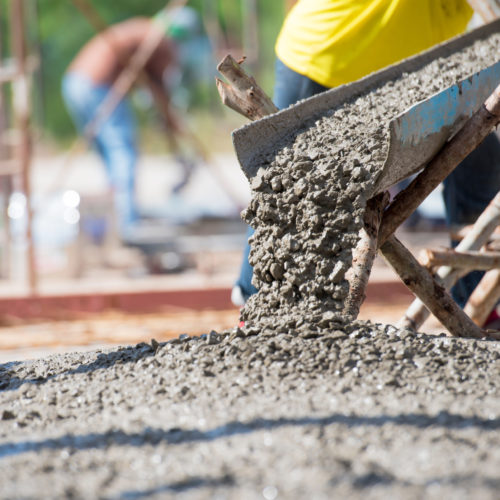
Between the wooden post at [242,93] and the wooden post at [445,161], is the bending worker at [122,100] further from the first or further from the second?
the wooden post at [445,161]

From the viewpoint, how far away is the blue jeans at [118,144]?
6.62m

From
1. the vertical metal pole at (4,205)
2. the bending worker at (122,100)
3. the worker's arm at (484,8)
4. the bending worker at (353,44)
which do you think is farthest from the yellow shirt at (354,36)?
the bending worker at (122,100)

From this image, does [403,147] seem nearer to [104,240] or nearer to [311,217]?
[311,217]

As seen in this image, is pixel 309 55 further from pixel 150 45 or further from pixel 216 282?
pixel 150 45

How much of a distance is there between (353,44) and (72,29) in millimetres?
14463

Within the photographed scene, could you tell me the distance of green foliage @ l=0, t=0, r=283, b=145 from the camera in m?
16.3

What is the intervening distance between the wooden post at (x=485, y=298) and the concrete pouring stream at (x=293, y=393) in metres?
0.62

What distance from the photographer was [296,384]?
1992mm

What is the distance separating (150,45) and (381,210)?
175 inches

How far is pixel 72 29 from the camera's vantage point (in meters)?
16.4

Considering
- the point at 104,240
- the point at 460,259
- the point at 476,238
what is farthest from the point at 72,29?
the point at 460,259

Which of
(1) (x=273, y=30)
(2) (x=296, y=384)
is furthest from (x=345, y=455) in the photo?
(1) (x=273, y=30)

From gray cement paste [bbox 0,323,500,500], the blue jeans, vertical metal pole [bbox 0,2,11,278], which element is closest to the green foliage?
the blue jeans

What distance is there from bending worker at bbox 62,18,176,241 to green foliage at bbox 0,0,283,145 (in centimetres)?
904
